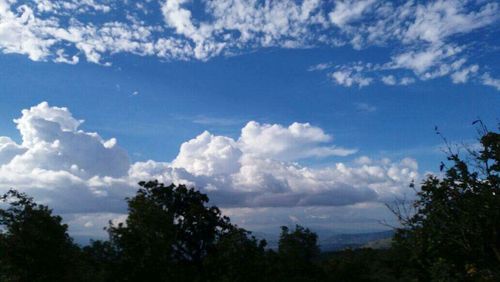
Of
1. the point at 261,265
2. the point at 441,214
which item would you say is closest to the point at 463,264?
the point at 441,214

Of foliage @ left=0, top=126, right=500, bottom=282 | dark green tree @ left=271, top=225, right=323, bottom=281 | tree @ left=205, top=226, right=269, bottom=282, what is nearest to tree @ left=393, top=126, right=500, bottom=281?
foliage @ left=0, top=126, right=500, bottom=282

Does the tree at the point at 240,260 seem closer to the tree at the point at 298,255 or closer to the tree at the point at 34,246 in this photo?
the tree at the point at 34,246

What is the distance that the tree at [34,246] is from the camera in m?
31.0

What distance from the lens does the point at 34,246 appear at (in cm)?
3189

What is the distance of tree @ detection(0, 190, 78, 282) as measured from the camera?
102ft

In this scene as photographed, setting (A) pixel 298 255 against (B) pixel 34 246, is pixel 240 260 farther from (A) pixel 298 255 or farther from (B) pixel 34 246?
(A) pixel 298 255

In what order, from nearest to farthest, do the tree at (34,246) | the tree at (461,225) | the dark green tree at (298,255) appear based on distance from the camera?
1. the tree at (461,225)
2. the tree at (34,246)
3. the dark green tree at (298,255)

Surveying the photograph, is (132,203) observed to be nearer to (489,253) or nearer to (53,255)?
(53,255)

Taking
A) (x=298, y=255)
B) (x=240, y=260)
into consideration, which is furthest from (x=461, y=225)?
(x=298, y=255)

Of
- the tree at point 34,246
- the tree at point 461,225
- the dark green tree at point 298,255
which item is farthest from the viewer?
the dark green tree at point 298,255

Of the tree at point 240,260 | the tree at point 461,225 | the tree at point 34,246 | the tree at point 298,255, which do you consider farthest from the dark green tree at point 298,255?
the tree at point 461,225

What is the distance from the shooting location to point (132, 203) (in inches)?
1572

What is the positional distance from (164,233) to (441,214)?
26263 mm

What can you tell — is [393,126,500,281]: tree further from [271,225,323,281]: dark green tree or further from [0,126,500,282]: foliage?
[271,225,323,281]: dark green tree
